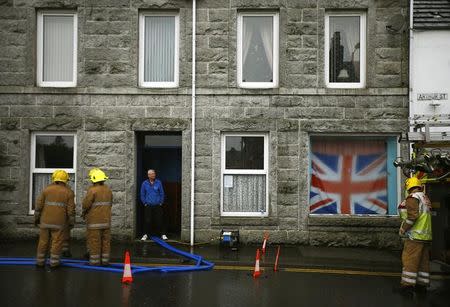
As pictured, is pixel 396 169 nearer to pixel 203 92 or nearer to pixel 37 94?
pixel 203 92

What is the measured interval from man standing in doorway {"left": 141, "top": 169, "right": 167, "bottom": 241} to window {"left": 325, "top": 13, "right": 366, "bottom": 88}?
5.13m

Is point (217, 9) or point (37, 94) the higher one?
point (217, 9)

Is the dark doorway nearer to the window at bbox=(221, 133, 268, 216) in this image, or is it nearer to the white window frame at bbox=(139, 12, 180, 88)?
the white window frame at bbox=(139, 12, 180, 88)

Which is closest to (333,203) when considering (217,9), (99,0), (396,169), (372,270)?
(396,169)

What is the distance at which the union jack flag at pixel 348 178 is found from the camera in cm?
1300

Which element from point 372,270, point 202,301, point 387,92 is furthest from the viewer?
point 387,92

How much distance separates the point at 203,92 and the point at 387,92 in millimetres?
4622

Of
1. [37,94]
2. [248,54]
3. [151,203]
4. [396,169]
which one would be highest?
[248,54]

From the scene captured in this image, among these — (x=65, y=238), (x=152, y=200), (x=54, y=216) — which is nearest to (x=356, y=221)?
(x=152, y=200)

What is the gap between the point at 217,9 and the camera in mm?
12875

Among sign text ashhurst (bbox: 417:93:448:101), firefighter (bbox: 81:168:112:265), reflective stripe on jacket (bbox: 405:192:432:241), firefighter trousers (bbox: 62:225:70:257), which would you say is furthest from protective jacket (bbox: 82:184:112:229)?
sign text ashhurst (bbox: 417:93:448:101)

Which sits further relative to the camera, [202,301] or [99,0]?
[99,0]

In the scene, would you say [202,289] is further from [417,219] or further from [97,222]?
[417,219]

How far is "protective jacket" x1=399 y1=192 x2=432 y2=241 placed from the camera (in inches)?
328
